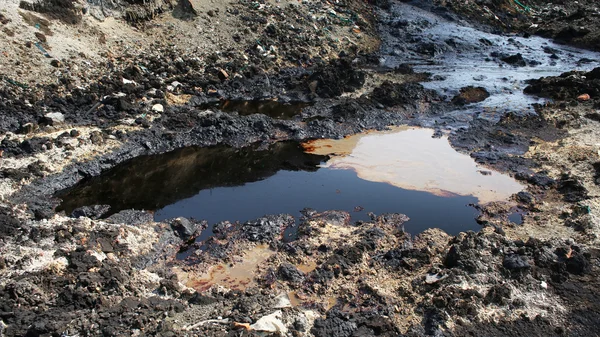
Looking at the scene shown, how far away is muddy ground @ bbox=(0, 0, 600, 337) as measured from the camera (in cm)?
535

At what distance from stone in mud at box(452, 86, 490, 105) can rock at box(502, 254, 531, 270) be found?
7.68 metres

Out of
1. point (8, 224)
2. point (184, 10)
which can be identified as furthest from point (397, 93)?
point (8, 224)

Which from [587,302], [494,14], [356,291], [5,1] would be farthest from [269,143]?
[494,14]

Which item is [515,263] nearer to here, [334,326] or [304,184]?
[334,326]

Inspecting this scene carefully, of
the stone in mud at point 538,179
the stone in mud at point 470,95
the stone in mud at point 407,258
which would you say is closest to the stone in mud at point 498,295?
the stone in mud at point 407,258

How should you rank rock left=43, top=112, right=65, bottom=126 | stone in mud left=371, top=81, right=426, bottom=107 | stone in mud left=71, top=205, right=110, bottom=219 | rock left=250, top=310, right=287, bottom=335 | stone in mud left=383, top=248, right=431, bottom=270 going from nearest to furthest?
rock left=250, top=310, right=287, bottom=335, stone in mud left=383, top=248, right=431, bottom=270, stone in mud left=71, top=205, right=110, bottom=219, rock left=43, top=112, right=65, bottom=126, stone in mud left=371, top=81, right=426, bottom=107

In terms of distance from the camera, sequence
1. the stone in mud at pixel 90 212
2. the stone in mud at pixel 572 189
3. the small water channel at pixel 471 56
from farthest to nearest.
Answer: the small water channel at pixel 471 56 < the stone in mud at pixel 572 189 < the stone in mud at pixel 90 212

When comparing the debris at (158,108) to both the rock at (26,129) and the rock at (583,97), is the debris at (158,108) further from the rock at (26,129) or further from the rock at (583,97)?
the rock at (583,97)

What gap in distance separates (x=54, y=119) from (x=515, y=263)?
28.4ft

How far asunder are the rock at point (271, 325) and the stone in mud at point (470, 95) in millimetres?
9906

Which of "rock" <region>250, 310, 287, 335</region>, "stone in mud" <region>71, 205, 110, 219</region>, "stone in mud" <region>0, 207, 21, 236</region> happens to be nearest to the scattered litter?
"rock" <region>250, 310, 287, 335</region>

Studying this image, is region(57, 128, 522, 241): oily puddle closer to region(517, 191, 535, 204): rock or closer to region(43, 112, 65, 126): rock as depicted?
region(517, 191, 535, 204): rock

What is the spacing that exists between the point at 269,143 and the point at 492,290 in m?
5.95

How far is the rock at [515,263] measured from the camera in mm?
6043
